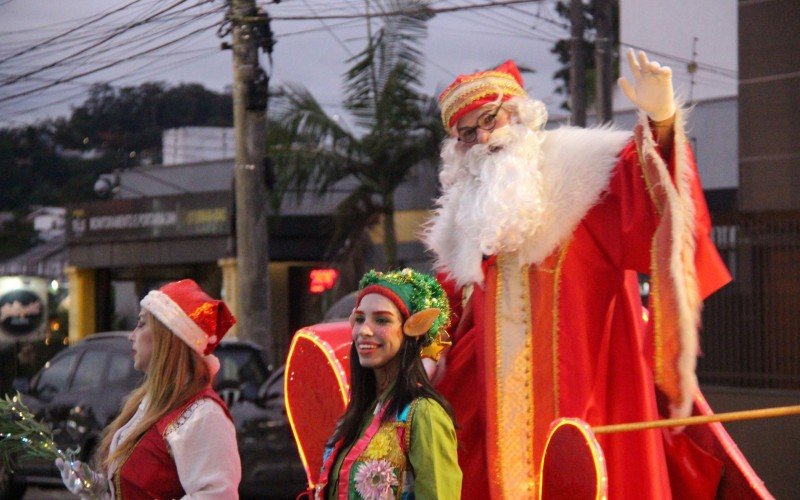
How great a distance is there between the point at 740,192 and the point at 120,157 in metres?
16.9

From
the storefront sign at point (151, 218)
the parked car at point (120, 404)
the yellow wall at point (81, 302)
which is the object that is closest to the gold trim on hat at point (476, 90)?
the parked car at point (120, 404)

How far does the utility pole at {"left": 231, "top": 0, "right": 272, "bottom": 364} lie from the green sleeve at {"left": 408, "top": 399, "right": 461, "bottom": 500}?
912 centimetres

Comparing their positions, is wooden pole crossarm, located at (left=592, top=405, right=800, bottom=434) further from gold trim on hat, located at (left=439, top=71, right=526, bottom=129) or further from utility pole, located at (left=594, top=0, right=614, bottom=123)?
utility pole, located at (left=594, top=0, right=614, bottom=123)

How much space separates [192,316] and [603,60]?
8.90 metres

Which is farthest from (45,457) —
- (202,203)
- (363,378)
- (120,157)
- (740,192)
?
(120,157)

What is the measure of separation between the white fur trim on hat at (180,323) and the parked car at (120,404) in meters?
6.06

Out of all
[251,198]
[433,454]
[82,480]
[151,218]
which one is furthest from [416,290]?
[151,218]

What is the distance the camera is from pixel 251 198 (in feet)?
40.1

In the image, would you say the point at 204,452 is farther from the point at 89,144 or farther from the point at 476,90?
the point at 89,144

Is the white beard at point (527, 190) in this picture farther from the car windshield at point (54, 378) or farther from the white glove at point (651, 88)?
the car windshield at point (54, 378)

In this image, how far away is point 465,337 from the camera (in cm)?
402

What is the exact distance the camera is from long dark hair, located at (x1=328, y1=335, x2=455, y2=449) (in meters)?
3.23

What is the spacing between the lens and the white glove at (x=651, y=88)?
3.33m

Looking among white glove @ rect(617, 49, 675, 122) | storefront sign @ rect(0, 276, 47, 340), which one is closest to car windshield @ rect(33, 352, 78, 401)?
storefront sign @ rect(0, 276, 47, 340)
